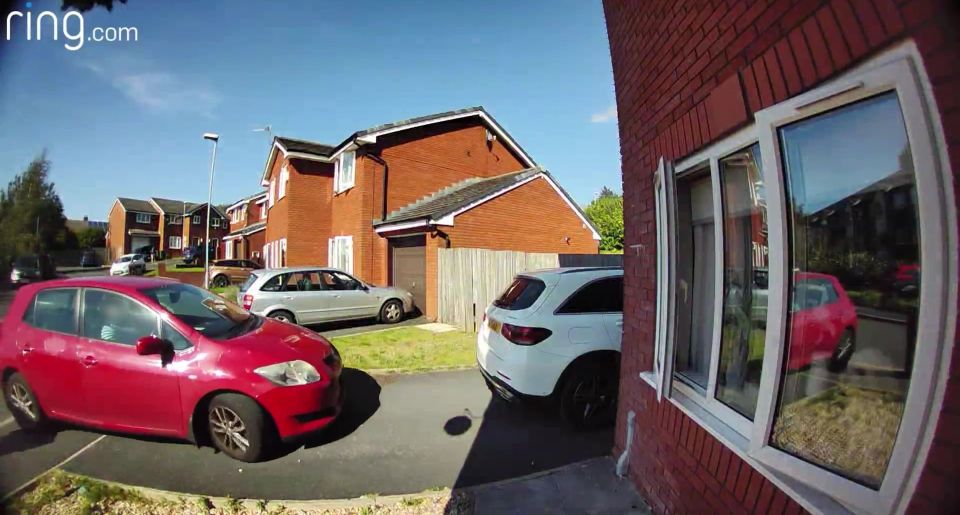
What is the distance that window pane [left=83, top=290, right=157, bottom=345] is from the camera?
3.71m

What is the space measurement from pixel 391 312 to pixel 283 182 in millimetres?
12548

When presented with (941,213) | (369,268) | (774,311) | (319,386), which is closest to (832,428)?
(774,311)

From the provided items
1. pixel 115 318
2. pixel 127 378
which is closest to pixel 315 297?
pixel 115 318

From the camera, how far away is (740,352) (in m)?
2.30

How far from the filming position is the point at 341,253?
17000mm

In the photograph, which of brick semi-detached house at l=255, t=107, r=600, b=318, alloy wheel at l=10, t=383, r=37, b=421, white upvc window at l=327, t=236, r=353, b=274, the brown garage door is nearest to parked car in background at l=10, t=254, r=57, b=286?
alloy wheel at l=10, t=383, r=37, b=421

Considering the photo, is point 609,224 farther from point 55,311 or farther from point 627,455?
point 55,311

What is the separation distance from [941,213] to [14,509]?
5.11 metres

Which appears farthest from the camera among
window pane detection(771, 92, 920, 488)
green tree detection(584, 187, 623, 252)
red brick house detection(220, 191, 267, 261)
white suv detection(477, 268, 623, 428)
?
green tree detection(584, 187, 623, 252)

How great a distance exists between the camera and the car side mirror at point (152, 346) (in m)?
3.49

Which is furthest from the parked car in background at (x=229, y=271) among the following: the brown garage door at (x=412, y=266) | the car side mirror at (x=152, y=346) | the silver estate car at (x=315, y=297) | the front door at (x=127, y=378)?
the car side mirror at (x=152, y=346)

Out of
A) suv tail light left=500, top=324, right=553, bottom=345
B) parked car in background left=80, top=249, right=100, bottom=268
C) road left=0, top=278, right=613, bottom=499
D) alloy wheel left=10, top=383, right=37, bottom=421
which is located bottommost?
road left=0, top=278, right=613, bottom=499

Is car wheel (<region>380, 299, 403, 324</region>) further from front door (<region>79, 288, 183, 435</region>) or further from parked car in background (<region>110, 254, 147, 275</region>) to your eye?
front door (<region>79, 288, 183, 435</region>)

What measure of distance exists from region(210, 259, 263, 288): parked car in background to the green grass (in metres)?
16.3
